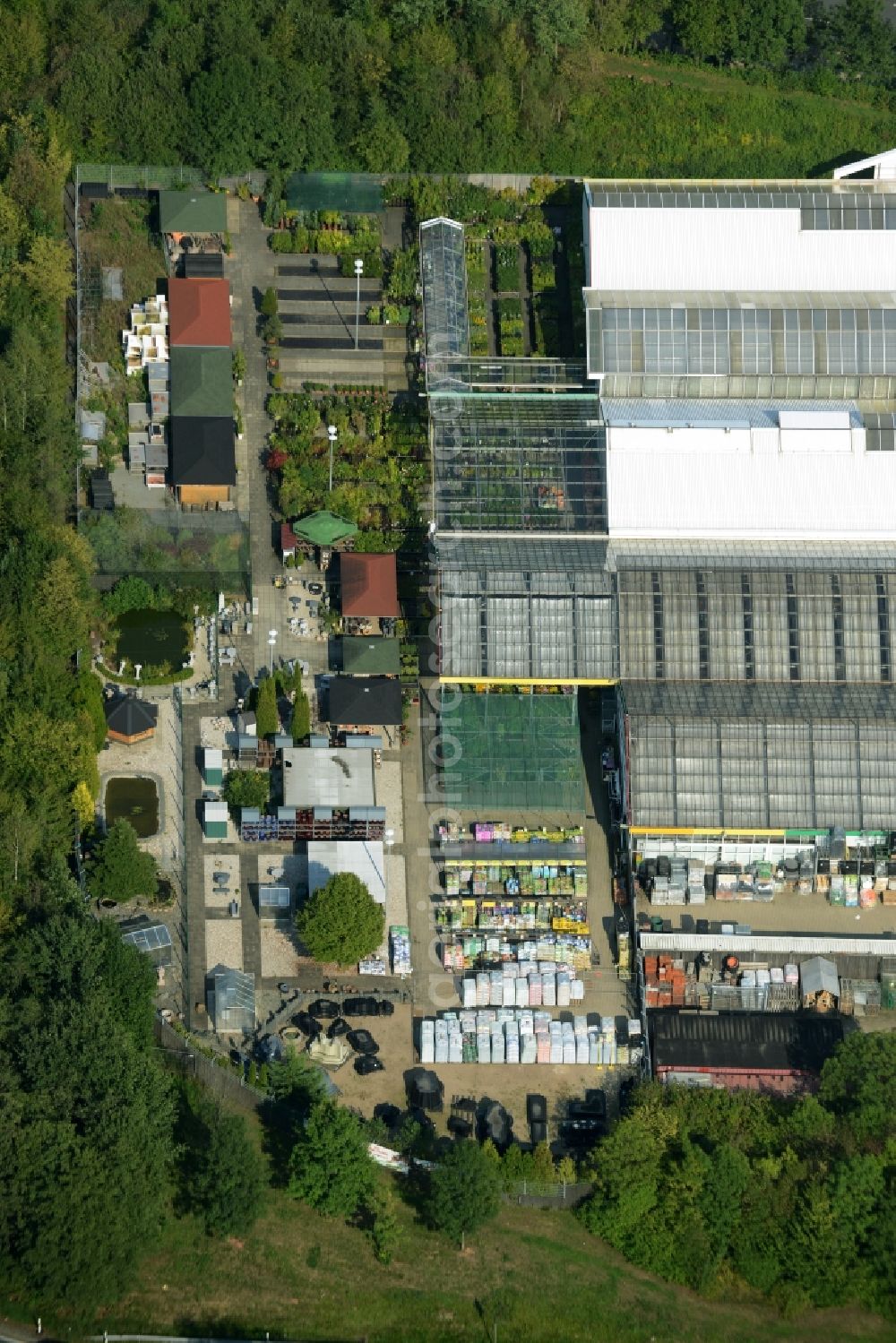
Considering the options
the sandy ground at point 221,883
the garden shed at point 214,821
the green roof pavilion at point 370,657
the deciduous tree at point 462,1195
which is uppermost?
the green roof pavilion at point 370,657

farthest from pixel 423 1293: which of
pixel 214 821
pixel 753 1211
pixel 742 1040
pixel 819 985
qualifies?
pixel 214 821

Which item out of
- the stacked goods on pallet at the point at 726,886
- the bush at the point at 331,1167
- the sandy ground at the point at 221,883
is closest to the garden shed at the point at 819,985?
the stacked goods on pallet at the point at 726,886

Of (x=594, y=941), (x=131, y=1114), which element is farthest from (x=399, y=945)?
(x=131, y=1114)

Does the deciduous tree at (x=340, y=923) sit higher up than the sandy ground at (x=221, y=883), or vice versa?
the sandy ground at (x=221, y=883)

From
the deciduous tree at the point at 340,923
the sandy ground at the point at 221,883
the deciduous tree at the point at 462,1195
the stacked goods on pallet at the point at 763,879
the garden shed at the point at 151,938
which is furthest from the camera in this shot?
the stacked goods on pallet at the point at 763,879

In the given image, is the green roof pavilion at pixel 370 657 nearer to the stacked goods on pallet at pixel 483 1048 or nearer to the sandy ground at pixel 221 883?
the sandy ground at pixel 221 883

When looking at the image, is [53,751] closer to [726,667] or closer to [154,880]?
[154,880]

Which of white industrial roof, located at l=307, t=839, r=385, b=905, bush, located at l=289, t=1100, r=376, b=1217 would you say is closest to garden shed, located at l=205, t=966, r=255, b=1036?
white industrial roof, located at l=307, t=839, r=385, b=905

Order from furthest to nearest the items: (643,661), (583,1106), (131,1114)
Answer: (643,661)
(583,1106)
(131,1114)
